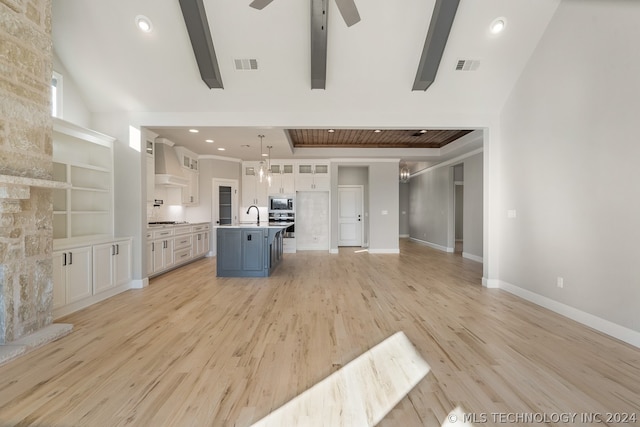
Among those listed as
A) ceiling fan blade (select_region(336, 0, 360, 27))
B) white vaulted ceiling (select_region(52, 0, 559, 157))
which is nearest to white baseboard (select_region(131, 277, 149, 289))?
white vaulted ceiling (select_region(52, 0, 559, 157))

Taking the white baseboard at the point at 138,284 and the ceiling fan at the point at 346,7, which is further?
the white baseboard at the point at 138,284

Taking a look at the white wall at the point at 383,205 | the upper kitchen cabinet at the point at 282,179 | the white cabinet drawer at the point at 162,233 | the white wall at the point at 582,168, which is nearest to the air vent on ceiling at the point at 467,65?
the white wall at the point at 582,168

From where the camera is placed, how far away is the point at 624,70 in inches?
108

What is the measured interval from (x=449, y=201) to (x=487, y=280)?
441 centimetres

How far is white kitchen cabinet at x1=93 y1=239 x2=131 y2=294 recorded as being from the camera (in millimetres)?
3822

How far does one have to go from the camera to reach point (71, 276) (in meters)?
3.41

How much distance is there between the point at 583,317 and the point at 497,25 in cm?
357

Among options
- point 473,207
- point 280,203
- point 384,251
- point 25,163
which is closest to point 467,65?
point 473,207

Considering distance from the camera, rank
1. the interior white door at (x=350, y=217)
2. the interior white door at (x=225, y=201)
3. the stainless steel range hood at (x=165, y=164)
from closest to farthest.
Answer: the stainless steel range hood at (x=165, y=164), the interior white door at (x=225, y=201), the interior white door at (x=350, y=217)

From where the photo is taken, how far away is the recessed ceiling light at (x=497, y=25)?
3.59 metres

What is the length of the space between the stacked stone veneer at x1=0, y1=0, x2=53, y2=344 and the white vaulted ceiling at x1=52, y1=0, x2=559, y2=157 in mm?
1001

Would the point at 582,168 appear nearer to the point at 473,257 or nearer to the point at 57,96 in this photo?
the point at 473,257

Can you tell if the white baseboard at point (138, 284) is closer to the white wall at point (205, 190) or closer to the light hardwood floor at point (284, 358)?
the light hardwood floor at point (284, 358)

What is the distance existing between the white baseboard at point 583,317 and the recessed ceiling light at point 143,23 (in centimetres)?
601
